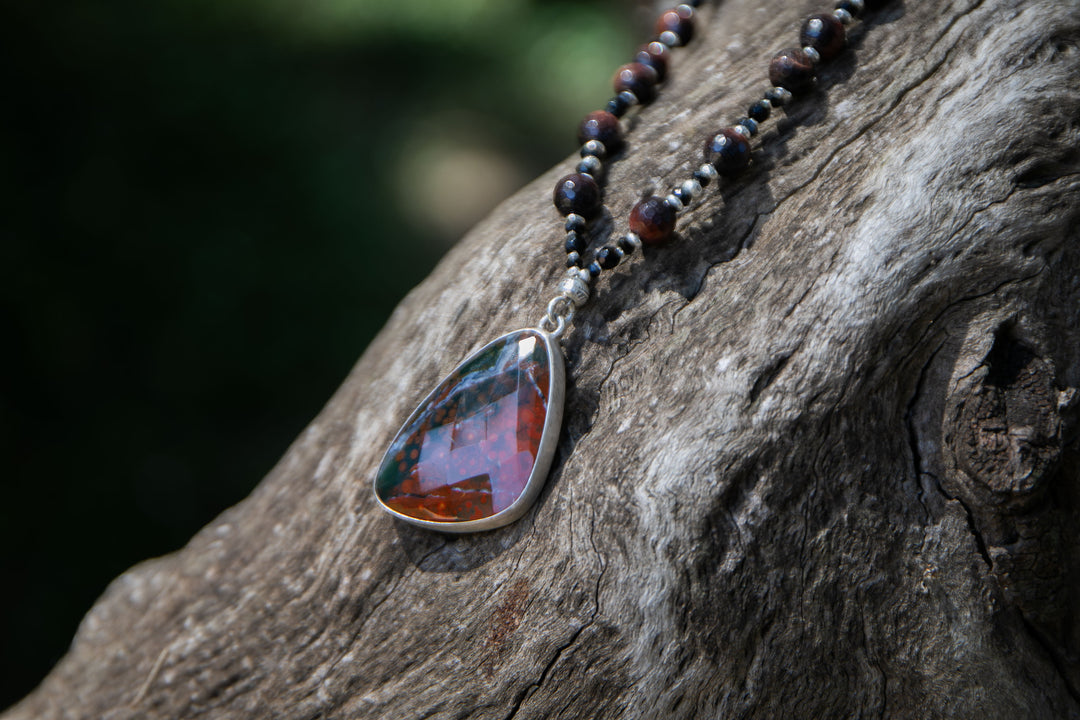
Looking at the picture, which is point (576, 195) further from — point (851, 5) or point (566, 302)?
point (851, 5)

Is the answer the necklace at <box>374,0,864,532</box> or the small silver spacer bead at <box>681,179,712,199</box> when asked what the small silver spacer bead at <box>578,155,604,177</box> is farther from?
the small silver spacer bead at <box>681,179,712,199</box>

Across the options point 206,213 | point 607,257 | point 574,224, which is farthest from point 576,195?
point 206,213

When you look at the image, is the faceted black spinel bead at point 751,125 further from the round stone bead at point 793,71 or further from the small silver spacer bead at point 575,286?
the small silver spacer bead at point 575,286

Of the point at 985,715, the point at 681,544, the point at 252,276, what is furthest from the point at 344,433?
the point at 252,276

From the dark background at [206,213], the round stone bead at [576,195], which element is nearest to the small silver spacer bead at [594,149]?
the round stone bead at [576,195]

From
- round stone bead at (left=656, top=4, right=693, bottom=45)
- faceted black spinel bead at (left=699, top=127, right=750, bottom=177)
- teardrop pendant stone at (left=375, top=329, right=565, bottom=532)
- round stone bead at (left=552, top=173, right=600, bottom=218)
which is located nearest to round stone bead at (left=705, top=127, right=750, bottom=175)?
faceted black spinel bead at (left=699, top=127, right=750, bottom=177)
